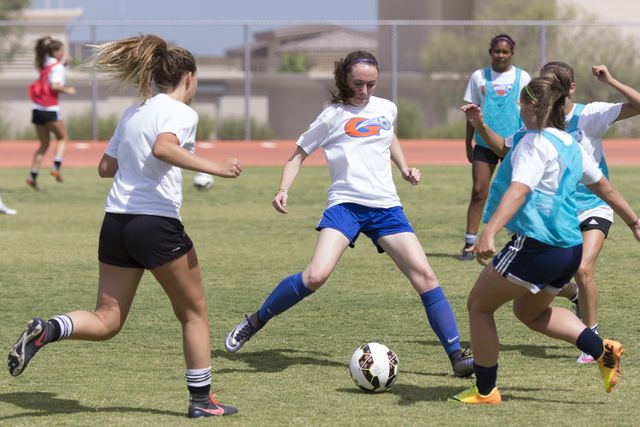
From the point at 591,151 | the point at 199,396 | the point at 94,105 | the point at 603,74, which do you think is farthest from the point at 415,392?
the point at 94,105

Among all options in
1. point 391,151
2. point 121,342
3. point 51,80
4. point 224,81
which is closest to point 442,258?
point 391,151

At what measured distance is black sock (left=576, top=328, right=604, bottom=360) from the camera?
3.83 meters

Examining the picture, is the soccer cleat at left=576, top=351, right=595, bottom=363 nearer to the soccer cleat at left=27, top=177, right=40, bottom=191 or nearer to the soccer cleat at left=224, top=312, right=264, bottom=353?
the soccer cleat at left=224, top=312, right=264, bottom=353

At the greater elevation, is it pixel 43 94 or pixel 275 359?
pixel 43 94

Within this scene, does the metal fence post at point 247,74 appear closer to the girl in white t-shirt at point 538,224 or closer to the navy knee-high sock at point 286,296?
the navy knee-high sock at point 286,296

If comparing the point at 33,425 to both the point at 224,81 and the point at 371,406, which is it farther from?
the point at 224,81

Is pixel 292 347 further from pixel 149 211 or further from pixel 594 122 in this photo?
pixel 594 122

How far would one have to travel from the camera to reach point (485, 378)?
3928mm

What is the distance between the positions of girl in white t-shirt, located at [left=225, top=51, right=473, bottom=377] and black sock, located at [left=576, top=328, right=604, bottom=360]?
843mm

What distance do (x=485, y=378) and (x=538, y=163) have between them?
113 centimetres

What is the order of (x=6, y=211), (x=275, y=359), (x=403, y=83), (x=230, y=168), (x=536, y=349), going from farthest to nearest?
(x=403, y=83)
(x=6, y=211)
(x=536, y=349)
(x=275, y=359)
(x=230, y=168)

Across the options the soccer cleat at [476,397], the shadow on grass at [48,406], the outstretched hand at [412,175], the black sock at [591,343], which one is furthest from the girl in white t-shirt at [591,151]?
the shadow on grass at [48,406]

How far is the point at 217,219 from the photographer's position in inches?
438

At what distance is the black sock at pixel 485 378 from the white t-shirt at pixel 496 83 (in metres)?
4.41
